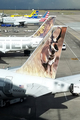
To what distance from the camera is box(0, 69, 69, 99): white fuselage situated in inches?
732

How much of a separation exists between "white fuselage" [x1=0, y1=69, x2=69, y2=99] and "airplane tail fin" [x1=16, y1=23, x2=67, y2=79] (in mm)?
674

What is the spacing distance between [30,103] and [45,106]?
2185mm

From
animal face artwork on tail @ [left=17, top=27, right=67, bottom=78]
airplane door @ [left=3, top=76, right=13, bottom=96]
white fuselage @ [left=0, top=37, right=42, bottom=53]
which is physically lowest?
white fuselage @ [left=0, top=37, right=42, bottom=53]

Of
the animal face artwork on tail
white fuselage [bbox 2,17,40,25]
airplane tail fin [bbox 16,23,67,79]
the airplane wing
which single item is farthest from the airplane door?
white fuselage [bbox 2,17,40,25]

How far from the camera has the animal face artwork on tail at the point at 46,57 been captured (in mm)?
17672

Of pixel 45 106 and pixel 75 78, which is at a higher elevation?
pixel 75 78

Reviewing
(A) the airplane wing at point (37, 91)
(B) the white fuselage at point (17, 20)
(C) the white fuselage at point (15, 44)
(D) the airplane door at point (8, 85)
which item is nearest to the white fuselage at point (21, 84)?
(D) the airplane door at point (8, 85)

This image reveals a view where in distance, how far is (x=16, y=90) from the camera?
19109 mm

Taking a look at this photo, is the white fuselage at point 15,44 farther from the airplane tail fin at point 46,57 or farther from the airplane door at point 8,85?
the airplane door at point 8,85

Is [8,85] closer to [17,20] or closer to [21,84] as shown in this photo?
[21,84]

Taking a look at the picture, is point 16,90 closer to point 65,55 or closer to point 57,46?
point 57,46

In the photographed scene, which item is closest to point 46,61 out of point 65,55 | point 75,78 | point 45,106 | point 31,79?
point 31,79

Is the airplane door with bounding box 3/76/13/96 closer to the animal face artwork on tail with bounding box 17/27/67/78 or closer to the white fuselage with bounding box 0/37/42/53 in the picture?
the animal face artwork on tail with bounding box 17/27/67/78

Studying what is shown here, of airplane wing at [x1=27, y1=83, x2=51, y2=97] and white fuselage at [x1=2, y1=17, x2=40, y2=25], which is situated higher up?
airplane wing at [x1=27, y1=83, x2=51, y2=97]
